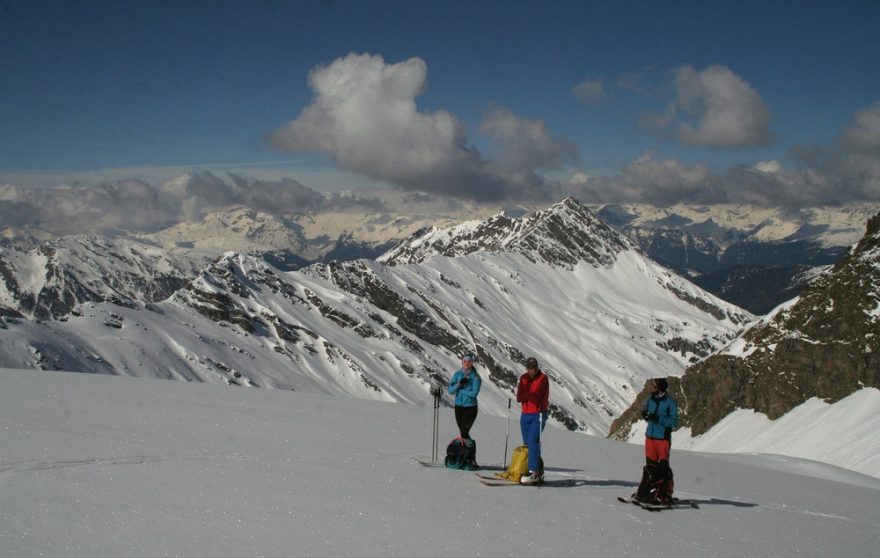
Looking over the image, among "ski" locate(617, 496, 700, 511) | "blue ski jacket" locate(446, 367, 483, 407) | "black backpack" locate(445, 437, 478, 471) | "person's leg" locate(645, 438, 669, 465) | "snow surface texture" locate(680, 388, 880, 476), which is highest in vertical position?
"blue ski jacket" locate(446, 367, 483, 407)

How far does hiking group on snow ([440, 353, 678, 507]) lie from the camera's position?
507 inches

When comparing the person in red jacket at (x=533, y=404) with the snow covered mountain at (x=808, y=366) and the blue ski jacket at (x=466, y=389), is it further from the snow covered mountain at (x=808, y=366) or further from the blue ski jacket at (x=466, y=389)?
the snow covered mountain at (x=808, y=366)

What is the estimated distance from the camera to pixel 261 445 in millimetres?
13836

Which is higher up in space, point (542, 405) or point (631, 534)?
point (542, 405)

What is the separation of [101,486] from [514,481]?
23.6 feet

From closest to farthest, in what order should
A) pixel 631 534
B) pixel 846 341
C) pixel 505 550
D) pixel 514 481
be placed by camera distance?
1. pixel 505 550
2. pixel 631 534
3. pixel 514 481
4. pixel 846 341

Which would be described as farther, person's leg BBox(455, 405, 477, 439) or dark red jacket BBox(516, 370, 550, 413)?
person's leg BBox(455, 405, 477, 439)

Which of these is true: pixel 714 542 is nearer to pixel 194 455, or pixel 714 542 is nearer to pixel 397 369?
pixel 194 455

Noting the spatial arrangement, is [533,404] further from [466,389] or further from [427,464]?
[427,464]

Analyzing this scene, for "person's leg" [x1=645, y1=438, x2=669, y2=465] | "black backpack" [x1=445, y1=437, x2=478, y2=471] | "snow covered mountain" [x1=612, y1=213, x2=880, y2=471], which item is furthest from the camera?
"snow covered mountain" [x1=612, y1=213, x2=880, y2=471]

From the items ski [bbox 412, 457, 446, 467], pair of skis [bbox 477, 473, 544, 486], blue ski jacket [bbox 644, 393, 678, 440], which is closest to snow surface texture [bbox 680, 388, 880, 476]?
blue ski jacket [bbox 644, 393, 678, 440]

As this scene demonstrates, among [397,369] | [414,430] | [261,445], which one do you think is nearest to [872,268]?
[414,430]

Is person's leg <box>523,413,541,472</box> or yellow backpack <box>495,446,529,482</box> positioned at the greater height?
person's leg <box>523,413,541,472</box>

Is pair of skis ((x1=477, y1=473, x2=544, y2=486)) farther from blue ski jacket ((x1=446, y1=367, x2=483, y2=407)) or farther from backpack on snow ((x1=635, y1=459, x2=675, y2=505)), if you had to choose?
backpack on snow ((x1=635, y1=459, x2=675, y2=505))
